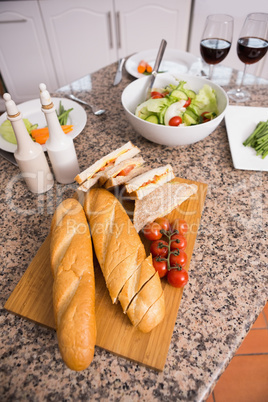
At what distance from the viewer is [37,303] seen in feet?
2.27

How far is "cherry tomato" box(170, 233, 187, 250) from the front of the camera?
76cm

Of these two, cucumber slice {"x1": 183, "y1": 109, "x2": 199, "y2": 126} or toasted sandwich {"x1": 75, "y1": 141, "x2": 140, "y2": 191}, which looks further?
cucumber slice {"x1": 183, "y1": 109, "x2": 199, "y2": 126}

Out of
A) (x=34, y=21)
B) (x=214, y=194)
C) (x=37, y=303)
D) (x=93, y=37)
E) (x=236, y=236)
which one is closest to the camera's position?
(x=37, y=303)

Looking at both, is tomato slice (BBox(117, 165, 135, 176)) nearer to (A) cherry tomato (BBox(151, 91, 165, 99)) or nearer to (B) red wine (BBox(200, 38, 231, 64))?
(A) cherry tomato (BBox(151, 91, 165, 99))

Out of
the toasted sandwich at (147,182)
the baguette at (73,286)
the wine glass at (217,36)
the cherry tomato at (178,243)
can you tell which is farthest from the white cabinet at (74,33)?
the cherry tomato at (178,243)

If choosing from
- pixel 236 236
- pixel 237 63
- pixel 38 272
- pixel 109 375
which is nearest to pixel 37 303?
pixel 38 272

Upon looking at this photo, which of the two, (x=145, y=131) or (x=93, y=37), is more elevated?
(x=145, y=131)

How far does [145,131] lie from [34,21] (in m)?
2.26

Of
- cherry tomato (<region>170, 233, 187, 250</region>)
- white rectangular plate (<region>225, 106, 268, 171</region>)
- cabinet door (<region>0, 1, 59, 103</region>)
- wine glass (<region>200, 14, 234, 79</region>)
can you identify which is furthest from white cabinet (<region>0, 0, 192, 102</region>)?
cherry tomato (<region>170, 233, 187, 250</region>)

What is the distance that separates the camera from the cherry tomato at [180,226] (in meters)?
0.82

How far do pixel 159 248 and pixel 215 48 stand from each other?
97 cm

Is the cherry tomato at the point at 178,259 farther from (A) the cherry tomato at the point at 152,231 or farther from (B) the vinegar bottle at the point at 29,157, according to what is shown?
(B) the vinegar bottle at the point at 29,157

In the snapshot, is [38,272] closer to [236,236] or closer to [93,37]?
[236,236]

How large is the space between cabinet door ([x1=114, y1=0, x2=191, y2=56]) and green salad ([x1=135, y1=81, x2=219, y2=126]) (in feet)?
6.27
